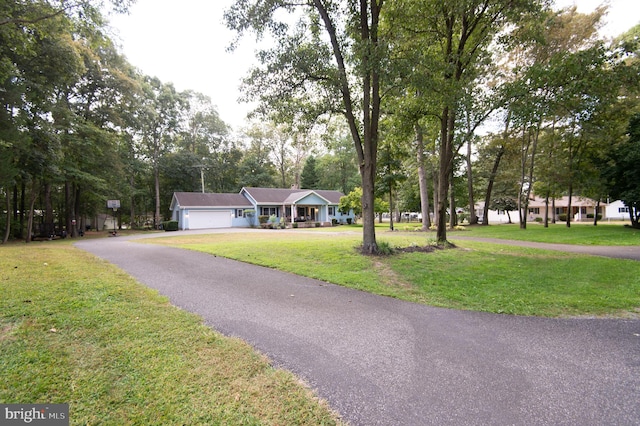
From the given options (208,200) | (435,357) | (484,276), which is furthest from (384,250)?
(208,200)

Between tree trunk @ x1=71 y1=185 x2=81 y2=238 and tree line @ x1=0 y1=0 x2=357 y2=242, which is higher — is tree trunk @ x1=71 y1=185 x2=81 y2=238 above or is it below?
below

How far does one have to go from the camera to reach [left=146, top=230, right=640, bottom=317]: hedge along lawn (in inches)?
193

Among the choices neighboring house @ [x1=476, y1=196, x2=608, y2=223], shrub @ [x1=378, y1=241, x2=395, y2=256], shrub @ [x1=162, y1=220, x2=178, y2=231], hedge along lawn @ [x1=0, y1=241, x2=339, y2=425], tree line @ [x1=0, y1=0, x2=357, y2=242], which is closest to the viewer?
hedge along lawn @ [x1=0, y1=241, x2=339, y2=425]

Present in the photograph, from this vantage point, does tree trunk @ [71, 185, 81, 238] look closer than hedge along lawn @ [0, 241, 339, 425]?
No

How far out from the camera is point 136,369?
8.87 ft

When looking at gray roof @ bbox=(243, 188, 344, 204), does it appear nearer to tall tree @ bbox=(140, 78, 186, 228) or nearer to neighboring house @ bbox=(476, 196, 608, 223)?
tall tree @ bbox=(140, 78, 186, 228)

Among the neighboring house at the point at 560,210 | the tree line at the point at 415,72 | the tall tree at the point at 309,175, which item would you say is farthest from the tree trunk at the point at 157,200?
the neighboring house at the point at 560,210

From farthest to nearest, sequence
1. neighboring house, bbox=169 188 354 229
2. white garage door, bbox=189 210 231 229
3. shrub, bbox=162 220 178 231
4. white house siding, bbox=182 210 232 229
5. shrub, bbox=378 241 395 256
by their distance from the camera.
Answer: neighboring house, bbox=169 188 354 229 < white garage door, bbox=189 210 231 229 < white house siding, bbox=182 210 232 229 < shrub, bbox=162 220 178 231 < shrub, bbox=378 241 395 256

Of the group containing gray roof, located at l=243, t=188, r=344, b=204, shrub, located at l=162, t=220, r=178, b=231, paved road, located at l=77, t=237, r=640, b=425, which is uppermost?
gray roof, located at l=243, t=188, r=344, b=204

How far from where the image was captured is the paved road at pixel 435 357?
2244 mm

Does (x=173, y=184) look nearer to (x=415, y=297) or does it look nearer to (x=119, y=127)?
(x=119, y=127)

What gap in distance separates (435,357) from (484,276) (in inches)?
182

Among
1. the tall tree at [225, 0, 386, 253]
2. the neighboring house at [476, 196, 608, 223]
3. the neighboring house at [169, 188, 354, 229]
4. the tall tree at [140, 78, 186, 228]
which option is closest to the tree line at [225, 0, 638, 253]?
the tall tree at [225, 0, 386, 253]

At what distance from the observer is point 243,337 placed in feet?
11.5
